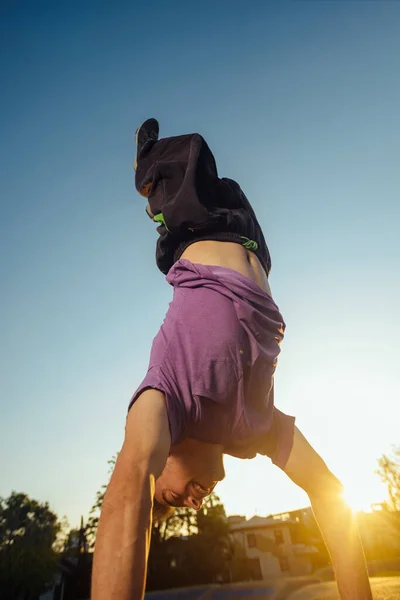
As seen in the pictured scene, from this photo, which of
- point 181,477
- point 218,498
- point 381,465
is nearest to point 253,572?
point 218,498

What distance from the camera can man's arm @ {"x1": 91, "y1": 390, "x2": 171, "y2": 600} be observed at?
791 mm

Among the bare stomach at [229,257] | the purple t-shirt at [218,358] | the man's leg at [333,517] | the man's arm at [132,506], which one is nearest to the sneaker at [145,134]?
the bare stomach at [229,257]

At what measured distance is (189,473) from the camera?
Answer: 136 centimetres

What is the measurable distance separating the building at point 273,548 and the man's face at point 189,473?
40684 millimetres

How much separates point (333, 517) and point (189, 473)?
0.69 m

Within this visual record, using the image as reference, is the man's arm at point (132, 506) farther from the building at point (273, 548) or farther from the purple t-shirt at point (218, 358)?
the building at point (273, 548)

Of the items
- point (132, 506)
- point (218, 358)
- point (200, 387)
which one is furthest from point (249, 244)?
point (132, 506)

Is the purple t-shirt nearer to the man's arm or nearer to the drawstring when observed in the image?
the man's arm

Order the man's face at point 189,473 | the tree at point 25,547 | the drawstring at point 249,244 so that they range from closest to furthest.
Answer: the man's face at point 189,473 → the drawstring at point 249,244 → the tree at point 25,547

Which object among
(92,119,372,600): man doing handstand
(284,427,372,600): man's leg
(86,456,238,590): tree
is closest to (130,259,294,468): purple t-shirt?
(92,119,372,600): man doing handstand

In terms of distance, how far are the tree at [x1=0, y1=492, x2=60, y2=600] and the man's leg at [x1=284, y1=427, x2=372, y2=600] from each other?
4359 centimetres

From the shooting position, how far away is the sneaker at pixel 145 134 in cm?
191

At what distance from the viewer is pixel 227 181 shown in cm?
196

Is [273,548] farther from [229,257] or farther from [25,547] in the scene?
[229,257]
